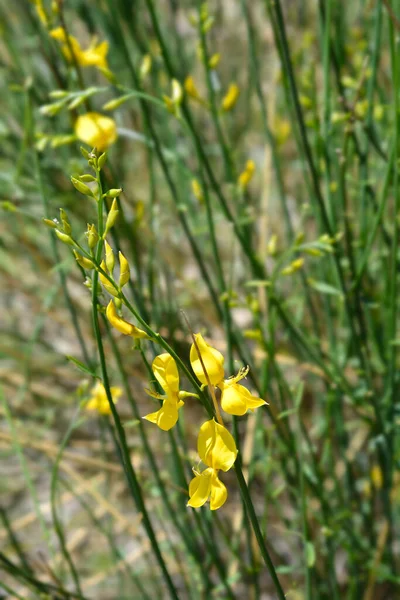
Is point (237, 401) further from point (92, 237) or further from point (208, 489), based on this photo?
point (92, 237)

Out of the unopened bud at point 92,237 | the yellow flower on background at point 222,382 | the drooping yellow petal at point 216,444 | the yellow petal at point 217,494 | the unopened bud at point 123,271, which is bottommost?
the yellow petal at point 217,494

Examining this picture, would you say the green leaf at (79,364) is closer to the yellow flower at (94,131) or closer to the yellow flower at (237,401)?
the yellow flower at (237,401)

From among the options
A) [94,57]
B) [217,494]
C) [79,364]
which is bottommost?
[217,494]

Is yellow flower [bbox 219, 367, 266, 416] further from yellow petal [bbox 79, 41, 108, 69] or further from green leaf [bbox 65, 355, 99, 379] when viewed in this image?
yellow petal [bbox 79, 41, 108, 69]

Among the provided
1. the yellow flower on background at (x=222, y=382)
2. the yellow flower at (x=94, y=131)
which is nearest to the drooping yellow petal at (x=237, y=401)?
the yellow flower on background at (x=222, y=382)

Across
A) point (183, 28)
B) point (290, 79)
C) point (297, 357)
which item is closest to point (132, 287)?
point (290, 79)

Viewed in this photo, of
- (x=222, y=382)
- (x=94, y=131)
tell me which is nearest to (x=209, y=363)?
(x=222, y=382)
